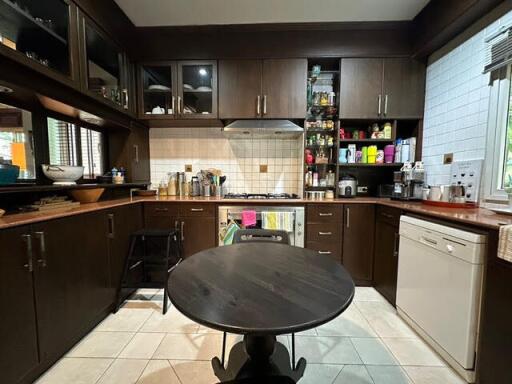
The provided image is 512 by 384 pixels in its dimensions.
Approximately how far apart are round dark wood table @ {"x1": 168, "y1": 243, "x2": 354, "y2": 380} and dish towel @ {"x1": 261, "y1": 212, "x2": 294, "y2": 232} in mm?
1116

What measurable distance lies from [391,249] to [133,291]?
2529 mm

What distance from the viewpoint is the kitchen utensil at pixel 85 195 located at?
1.89 meters

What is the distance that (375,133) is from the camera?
252cm

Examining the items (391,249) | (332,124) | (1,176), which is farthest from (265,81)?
(1,176)

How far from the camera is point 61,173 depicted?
174 centimetres

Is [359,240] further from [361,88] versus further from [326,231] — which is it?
[361,88]

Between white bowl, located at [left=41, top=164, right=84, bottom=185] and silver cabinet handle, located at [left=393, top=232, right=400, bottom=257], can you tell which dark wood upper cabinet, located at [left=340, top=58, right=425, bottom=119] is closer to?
silver cabinet handle, located at [left=393, top=232, right=400, bottom=257]

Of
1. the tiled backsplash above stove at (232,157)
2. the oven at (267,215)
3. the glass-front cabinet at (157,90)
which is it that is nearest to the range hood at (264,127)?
the tiled backsplash above stove at (232,157)

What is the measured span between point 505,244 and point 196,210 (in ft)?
7.37

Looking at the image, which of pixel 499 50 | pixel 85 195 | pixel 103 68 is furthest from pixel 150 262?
pixel 499 50

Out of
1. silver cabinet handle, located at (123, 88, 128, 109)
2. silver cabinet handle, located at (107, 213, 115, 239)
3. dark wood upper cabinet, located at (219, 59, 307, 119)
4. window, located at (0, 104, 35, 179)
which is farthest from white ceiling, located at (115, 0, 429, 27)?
silver cabinet handle, located at (107, 213, 115, 239)

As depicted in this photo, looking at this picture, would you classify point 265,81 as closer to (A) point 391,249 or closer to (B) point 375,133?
(B) point 375,133

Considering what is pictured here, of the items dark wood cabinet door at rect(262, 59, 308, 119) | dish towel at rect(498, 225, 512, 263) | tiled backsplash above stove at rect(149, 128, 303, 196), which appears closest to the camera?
dish towel at rect(498, 225, 512, 263)

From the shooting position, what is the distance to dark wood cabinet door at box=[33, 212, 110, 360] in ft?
4.19
